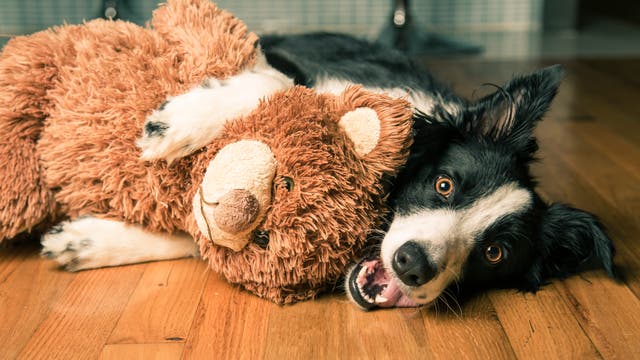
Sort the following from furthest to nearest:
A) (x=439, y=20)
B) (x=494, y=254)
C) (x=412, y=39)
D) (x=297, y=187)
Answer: (x=439, y=20), (x=412, y=39), (x=494, y=254), (x=297, y=187)

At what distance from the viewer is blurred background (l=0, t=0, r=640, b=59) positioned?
19.4 ft

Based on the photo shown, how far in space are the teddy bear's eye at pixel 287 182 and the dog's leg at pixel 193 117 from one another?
0.23 metres

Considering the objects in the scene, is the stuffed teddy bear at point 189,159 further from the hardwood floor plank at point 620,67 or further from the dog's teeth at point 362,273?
the hardwood floor plank at point 620,67

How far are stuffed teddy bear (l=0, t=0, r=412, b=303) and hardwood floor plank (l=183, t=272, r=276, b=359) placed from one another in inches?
2.3

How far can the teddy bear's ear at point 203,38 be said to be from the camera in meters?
Answer: 1.91

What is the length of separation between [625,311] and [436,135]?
0.65 meters

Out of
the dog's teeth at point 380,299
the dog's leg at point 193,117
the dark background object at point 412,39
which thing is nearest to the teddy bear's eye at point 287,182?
the dog's leg at point 193,117

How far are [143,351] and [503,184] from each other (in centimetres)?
96

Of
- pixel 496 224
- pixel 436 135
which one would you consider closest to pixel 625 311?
pixel 496 224

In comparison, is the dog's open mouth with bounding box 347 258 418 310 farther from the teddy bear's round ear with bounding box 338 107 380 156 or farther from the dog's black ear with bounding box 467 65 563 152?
the dog's black ear with bounding box 467 65 563 152

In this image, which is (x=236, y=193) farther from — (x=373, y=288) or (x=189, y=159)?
(x=373, y=288)

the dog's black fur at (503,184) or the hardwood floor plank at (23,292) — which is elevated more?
the dog's black fur at (503,184)

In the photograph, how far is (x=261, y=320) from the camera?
1.71 metres

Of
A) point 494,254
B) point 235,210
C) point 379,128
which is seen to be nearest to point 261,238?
point 235,210
